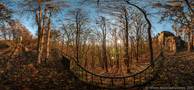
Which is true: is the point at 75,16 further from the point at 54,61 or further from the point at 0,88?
the point at 0,88

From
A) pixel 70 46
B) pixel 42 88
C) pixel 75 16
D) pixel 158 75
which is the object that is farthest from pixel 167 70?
pixel 70 46

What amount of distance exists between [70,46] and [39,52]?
15528 mm

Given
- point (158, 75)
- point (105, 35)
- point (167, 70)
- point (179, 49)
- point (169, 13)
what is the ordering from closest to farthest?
point (158, 75)
point (167, 70)
point (169, 13)
point (105, 35)
point (179, 49)

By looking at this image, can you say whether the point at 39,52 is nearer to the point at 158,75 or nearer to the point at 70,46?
the point at 158,75

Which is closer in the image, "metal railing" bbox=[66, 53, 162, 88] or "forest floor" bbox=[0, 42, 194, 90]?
"forest floor" bbox=[0, 42, 194, 90]

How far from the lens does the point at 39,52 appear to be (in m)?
16.9

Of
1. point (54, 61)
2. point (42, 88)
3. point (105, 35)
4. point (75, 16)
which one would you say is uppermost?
point (75, 16)

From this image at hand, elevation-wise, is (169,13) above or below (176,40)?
above

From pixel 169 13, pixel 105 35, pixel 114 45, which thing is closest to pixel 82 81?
pixel 169 13

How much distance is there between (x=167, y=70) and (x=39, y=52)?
9486 mm

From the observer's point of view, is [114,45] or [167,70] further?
[114,45]

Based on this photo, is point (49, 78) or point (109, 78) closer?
point (49, 78)

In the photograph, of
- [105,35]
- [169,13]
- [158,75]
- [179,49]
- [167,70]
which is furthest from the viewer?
[179,49]

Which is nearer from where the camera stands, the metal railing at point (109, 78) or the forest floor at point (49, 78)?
the forest floor at point (49, 78)
